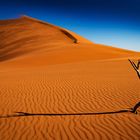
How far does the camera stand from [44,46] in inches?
1618

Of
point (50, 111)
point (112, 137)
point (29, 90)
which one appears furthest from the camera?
point (29, 90)

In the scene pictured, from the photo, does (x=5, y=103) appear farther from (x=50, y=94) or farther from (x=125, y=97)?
(x=125, y=97)

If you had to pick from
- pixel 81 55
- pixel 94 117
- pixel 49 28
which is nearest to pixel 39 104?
pixel 94 117

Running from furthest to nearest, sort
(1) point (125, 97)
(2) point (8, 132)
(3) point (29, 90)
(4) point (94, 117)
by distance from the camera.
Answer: (3) point (29, 90) < (1) point (125, 97) < (4) point (94, 117) < (2) point (8, 132)

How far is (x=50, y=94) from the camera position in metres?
10.6

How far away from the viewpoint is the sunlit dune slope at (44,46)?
32906 millimetres

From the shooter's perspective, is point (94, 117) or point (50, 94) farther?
point (50, 94)

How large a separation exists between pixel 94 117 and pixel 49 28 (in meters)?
54.6

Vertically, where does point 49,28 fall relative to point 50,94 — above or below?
above

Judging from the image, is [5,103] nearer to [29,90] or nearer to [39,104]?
[39,104]

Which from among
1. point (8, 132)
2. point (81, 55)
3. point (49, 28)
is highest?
point (49, 28)

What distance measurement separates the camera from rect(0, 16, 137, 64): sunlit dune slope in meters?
32.9

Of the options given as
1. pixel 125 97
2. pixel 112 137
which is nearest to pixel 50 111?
pixel 112 137

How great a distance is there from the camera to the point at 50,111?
26.2 ft
